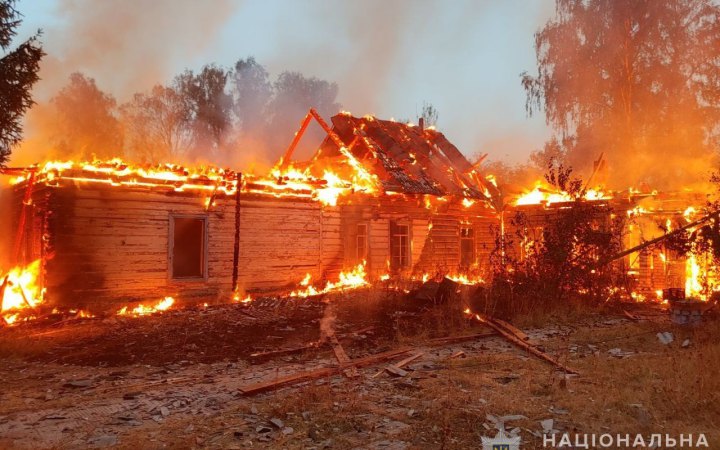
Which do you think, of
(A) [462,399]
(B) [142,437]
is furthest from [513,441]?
(B) [142,437]

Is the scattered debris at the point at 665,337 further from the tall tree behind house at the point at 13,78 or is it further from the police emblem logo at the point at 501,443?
the tall tree behind house at the point at 13,78

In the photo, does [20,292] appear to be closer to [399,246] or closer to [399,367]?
[399,367]

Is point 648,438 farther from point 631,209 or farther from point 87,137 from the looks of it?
point 87,137

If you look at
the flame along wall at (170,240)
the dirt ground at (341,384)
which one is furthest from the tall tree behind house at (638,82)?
the dirt ground at (341,384)

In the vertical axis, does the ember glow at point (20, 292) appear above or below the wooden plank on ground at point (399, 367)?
above

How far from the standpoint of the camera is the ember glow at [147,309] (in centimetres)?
1072

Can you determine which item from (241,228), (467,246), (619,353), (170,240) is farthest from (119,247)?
(467,246)

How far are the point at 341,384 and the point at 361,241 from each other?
10.0m

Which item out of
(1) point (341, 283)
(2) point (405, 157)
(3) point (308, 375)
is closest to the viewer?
(3) point (308, 375)

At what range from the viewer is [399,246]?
16.9m

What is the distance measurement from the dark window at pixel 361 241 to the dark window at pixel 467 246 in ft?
16.9

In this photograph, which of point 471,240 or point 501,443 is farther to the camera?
point 471,240

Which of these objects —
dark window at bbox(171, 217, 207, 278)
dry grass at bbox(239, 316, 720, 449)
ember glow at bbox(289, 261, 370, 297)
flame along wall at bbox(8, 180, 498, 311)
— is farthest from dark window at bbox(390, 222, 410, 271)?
dry grass at bbox(239, 316, 720, 449)

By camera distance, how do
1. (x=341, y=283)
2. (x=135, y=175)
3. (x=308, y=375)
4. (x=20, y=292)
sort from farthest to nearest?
(x=341, y=283) < (x=135, y=175) < (x=20, y=292) < (x=308, y=375)
